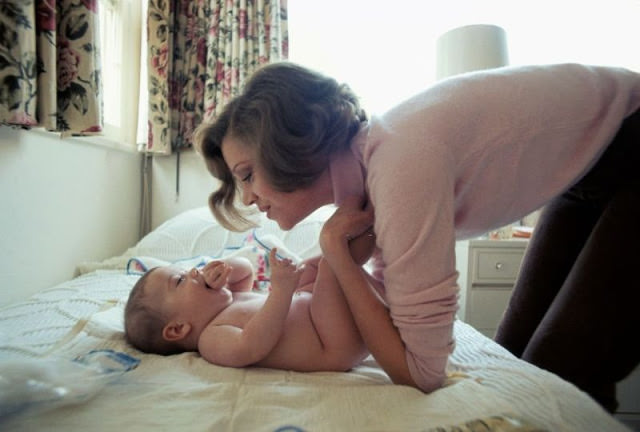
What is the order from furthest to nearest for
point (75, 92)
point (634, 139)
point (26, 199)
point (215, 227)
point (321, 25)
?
point (321, 25) → point (215, 227) → point (26, 199) → point (75, 92) → point (634, 139)

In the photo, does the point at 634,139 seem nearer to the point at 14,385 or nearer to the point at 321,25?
the point at 14,385

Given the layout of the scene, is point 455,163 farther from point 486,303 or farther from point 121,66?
point 121,66

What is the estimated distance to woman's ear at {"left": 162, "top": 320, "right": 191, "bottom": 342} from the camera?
0.86 m

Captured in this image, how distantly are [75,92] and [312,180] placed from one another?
0.91 m

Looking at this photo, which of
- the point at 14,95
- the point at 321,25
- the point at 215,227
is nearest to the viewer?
the point at 14,95

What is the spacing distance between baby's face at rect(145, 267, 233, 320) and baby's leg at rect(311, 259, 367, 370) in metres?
0.28

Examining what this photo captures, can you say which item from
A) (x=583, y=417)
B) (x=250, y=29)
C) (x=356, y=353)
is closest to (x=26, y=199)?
(x=356, y=353)

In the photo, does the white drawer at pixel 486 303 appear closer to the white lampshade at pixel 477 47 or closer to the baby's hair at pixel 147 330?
the white lampshade at pixel 477 47

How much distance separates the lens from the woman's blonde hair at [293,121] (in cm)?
71

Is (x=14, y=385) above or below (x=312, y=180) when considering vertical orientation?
below

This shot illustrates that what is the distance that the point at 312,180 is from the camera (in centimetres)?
78

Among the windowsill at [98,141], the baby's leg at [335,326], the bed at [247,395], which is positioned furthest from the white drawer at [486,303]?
the windowsill at [98,141]

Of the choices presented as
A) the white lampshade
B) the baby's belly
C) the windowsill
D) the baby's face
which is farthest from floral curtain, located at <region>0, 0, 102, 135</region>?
the white lampshade

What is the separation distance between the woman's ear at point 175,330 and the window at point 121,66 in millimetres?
1423
